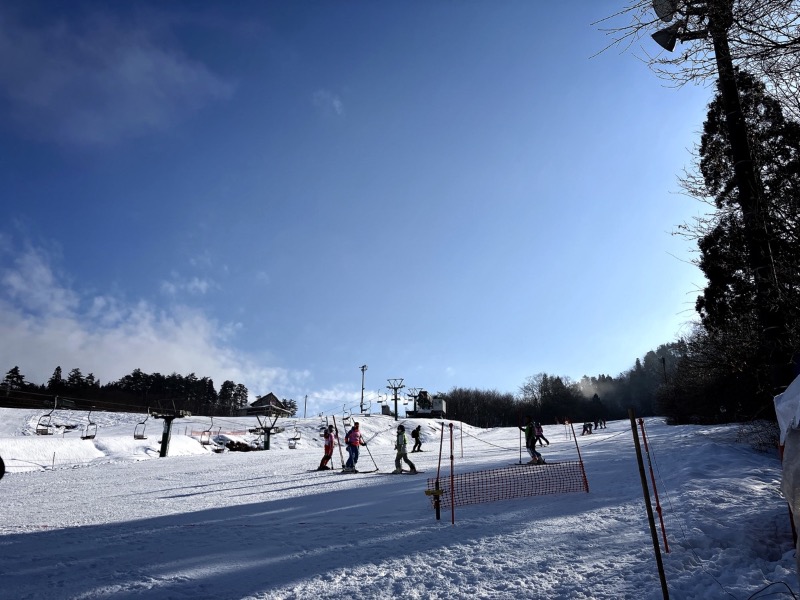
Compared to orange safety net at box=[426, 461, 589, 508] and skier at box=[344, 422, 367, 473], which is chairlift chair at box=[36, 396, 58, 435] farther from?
orange safety net at box=[426, 461, 589, 508]

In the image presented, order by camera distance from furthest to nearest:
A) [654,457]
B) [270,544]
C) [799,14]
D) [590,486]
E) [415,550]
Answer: [654,457] < [590,486] < [270,544] < [415,550] < [799,14]

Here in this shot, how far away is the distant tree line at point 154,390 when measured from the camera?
9288cm

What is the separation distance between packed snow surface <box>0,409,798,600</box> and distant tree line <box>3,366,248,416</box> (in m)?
87.8

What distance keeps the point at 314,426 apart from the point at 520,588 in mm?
52727

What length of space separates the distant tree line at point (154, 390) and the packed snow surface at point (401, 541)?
87.8 metres

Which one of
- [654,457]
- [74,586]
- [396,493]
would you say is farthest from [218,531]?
[654,457]

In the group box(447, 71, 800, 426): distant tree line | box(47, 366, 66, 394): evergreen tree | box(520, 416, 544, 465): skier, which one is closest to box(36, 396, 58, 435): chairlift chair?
box(520, 416, 544, 465): skier

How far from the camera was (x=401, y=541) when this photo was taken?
7199 millimetres

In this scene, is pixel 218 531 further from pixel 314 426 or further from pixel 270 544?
pixel 314 426

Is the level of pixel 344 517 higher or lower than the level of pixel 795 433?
lower

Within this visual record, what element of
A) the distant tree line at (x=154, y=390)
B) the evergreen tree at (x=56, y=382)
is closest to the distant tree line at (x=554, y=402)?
the distant tree line at (x=154, y=390)

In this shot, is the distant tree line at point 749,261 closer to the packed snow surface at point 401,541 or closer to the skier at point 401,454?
the packed snow surface at point 401,541

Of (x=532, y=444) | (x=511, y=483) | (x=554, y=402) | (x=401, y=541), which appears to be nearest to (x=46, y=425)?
(x=532, y=444)

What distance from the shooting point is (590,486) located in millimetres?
10992
